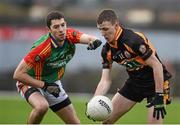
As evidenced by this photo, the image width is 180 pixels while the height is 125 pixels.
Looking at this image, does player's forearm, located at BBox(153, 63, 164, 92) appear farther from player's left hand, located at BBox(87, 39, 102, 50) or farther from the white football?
player's left hand, located at BBox(87, 39, 102, 50)

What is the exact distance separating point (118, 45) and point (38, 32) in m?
15.5

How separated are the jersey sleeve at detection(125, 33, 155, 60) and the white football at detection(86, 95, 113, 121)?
2.64ft

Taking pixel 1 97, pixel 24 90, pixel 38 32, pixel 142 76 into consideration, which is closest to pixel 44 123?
pixel 24 90

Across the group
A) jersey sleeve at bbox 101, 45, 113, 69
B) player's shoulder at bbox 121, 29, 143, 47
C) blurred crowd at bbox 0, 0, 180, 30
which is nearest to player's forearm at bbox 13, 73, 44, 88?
jersey sleeve at bbox 101, 45, 113, 69

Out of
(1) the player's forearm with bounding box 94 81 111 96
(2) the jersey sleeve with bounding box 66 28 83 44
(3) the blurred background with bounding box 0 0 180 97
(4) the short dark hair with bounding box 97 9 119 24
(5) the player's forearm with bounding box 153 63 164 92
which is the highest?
(4) the short dark hair with bounding box 97 9 119 24

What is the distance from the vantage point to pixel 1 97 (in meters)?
22.6

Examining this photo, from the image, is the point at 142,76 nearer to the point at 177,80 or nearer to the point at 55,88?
the point at 55,88

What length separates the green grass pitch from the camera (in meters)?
16.8

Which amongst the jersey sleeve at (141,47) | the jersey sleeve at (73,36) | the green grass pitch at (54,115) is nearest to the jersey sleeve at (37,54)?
the jersey sleeve at (73,36)

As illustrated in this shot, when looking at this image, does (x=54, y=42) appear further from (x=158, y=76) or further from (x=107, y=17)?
(x=158, y=76)

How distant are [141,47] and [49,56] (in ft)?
5.26

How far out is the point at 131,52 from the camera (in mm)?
10680

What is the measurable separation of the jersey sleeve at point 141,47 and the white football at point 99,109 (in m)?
0.80

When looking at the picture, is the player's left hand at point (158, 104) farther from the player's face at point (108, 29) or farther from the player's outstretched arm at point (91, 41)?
the player's outstretched arm at point (91, 41)
